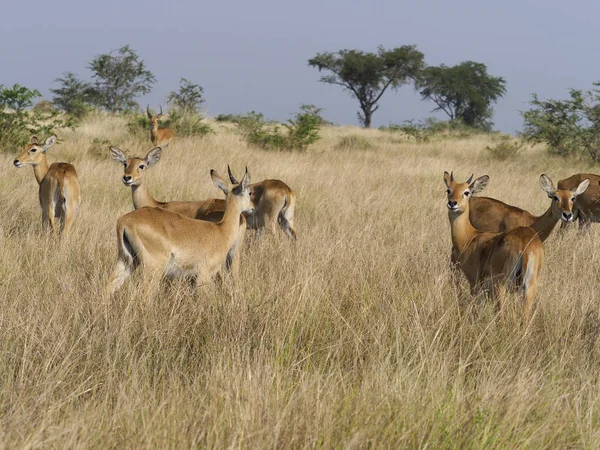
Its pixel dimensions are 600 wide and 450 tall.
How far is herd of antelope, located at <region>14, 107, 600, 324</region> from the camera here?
14.7ft

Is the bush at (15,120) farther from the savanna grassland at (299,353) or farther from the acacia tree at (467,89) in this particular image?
the acacia tree at (467,89)

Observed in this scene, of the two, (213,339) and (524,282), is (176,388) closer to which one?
(213,339)

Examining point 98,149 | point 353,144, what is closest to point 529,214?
point 98,149

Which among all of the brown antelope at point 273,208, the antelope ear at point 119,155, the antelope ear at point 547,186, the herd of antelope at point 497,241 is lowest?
the brown antelope at point 273,208

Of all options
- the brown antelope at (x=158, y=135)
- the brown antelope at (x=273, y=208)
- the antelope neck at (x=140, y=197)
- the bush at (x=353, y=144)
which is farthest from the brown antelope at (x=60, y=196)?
the bush at (x=353, y=144)

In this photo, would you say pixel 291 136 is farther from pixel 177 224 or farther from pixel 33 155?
pixel 177 224

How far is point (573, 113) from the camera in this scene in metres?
16.9

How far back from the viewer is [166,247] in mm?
4793

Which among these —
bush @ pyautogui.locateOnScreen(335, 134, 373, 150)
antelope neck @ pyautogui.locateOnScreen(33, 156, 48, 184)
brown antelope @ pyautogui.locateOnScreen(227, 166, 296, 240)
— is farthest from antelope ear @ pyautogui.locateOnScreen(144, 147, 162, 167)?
bush @ pyautogui.locateOnScreen(335, 134, 373, 150)

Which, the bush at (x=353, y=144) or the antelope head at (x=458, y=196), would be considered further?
the bush at (x=353, y=144)

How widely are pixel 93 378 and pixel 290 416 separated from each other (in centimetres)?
104

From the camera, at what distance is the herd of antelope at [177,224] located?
4.70 m

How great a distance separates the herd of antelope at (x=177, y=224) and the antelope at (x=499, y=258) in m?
1.59

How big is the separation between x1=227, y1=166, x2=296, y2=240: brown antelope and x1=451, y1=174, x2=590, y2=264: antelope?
6.31 feet
